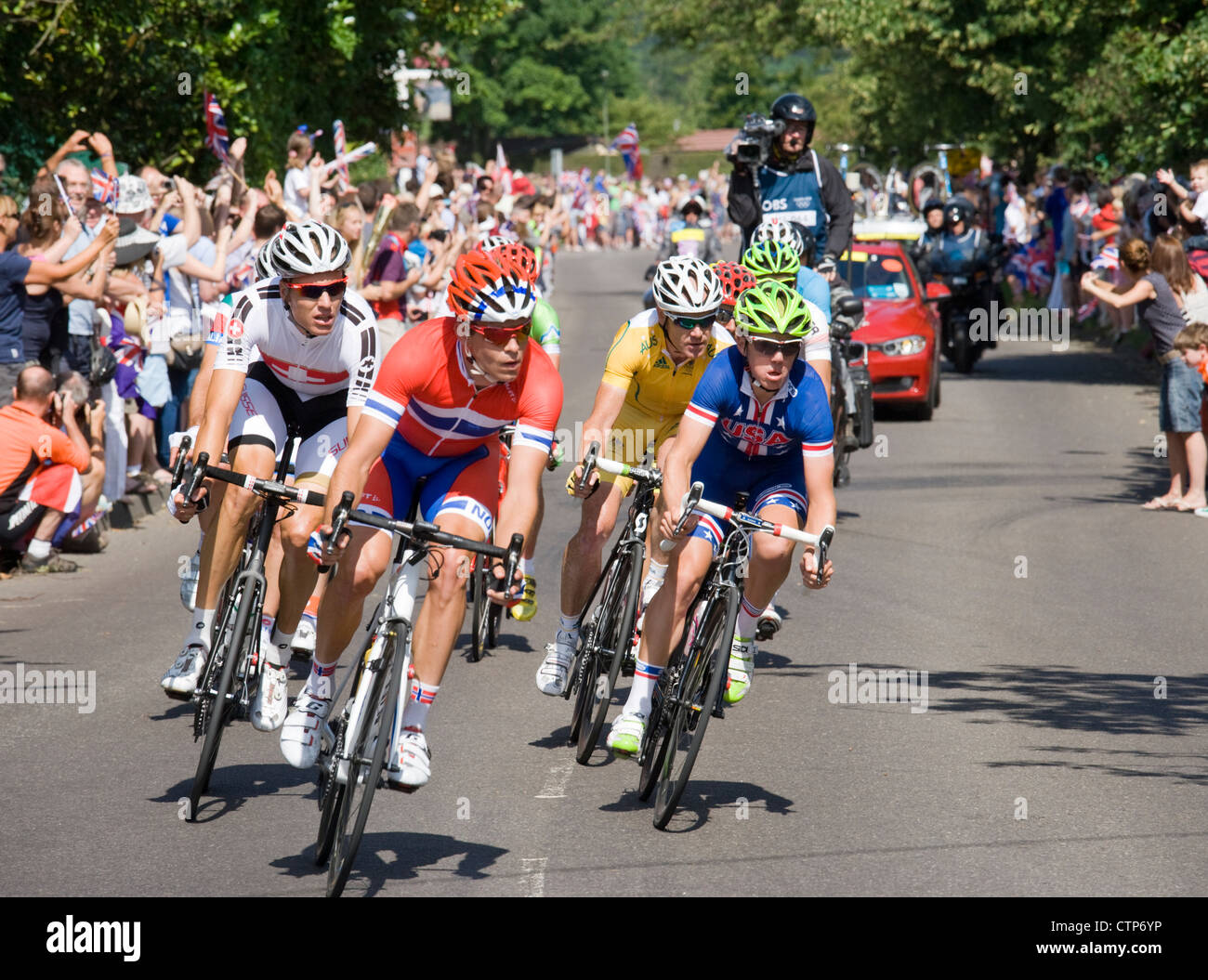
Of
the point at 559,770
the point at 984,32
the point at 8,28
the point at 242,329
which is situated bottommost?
the point at 559,770

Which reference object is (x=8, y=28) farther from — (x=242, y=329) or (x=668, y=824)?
(x=668, y=824)

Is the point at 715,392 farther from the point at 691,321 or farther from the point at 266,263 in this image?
the point at 266,263

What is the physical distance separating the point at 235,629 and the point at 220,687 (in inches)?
9.6

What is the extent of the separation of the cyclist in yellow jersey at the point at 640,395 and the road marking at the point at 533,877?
6.77ft

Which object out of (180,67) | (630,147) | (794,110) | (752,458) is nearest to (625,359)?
(752,458)

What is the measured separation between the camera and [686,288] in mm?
8156

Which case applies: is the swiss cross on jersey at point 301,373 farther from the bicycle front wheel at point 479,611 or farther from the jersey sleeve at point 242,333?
the bicycle front wheel at point 479,611

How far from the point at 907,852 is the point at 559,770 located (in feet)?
5.85

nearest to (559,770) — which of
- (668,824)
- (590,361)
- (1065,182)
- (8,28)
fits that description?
(668,824)

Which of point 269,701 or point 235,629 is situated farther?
point 269,701

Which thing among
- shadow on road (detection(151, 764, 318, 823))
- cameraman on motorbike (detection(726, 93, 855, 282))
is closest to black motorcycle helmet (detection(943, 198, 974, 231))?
cameraman on motorbike (detection(726, 93, 855, 282))

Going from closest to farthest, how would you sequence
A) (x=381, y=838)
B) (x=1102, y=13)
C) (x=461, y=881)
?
(x=461, y=881) < (x=381, y=838) < (x=1102, y=13)

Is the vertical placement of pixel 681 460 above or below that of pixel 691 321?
below

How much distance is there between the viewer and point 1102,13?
2353cm
